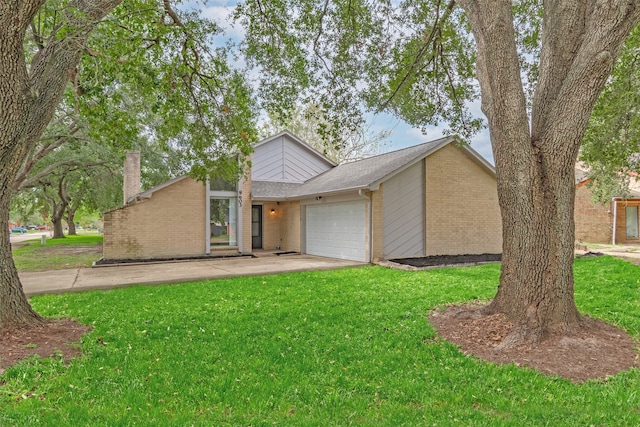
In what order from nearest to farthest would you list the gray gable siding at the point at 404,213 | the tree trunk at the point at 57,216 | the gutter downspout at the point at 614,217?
the gray gable siding at the point at 404,213 → the gutter downspout at the point at 614,217 → the tree trunk at the point at 57,216

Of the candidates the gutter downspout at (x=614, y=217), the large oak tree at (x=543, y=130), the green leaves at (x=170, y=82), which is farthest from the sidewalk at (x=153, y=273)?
the gutter downspout at (x=614, y=217)

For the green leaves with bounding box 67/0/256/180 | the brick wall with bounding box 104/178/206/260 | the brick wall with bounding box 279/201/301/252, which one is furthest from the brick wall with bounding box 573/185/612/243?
the green leaves with bounding box 67/0/256/180

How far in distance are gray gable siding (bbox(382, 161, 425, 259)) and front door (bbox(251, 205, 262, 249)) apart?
6860 millimetres

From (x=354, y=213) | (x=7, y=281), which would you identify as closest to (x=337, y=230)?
(x=354, y=213)

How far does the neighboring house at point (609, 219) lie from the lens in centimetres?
2028

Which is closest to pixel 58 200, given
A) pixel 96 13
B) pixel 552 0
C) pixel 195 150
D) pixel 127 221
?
pixel 127 221

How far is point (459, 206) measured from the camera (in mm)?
13773

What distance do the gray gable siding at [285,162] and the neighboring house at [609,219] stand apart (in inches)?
546

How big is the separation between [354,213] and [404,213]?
163cm

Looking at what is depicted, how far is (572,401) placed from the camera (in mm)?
3287

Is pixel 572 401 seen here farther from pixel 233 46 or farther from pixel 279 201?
pixel 279 201

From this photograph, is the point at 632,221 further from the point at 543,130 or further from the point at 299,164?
the point at 543,130

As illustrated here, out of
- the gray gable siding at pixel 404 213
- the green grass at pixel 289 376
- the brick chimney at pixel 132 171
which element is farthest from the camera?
the brick chimney at pixel 132 171

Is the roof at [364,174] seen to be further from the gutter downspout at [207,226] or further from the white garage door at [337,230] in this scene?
the gutter downspout at [207,226]
